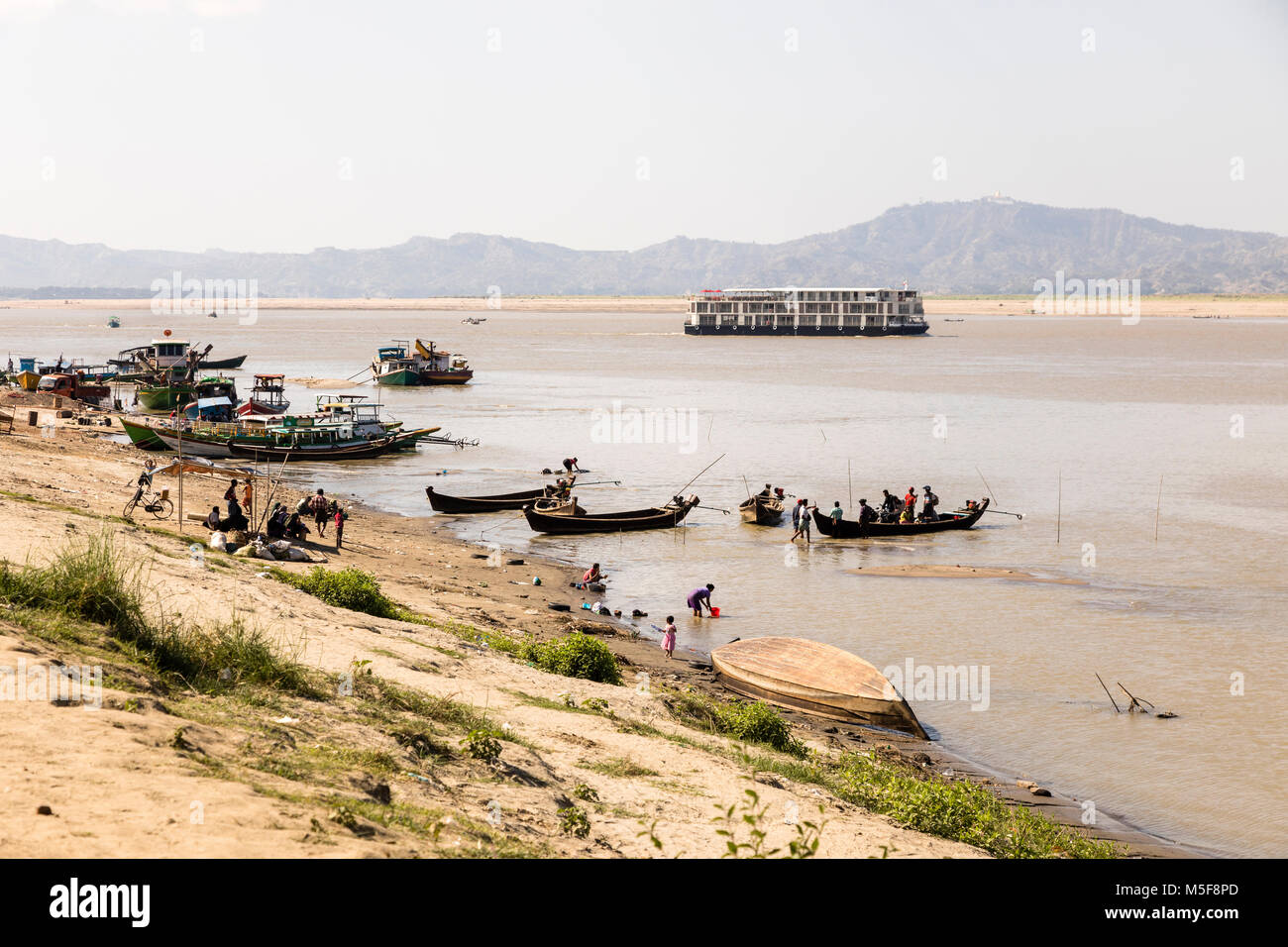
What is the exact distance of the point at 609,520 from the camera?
31.5 metres

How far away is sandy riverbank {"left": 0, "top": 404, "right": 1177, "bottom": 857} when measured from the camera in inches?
282

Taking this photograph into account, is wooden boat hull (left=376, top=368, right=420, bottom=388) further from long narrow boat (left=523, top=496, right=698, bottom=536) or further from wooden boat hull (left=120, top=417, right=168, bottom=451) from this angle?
long narrow boat (left=523, top=496, right=698, bottom=536)

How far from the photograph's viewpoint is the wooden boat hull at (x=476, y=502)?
33.9 m

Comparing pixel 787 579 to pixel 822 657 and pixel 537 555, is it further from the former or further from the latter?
pixel 822 657

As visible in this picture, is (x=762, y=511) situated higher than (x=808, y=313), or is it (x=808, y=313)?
(x=808, y=313)

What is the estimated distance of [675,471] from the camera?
4312 cm

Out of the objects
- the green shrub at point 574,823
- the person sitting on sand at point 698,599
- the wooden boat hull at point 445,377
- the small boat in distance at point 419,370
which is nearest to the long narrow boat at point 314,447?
the person sitting on sand at point 698,599

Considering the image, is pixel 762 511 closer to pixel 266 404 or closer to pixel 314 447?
pixel 314 447

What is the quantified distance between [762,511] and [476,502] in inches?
356

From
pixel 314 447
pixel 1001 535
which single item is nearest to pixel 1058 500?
pixel 1001 535

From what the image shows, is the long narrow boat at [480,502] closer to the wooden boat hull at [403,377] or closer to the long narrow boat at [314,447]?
the long narrow boat at [314,447]

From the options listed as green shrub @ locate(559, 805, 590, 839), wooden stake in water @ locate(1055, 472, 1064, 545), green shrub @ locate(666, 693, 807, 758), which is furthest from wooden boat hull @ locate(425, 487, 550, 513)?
green shrub @ locate(559, 805, 590, 839)

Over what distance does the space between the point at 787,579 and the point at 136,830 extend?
824 inches
